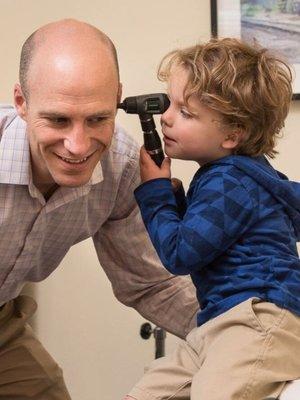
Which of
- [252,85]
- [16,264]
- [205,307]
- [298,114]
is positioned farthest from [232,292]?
[298,114]

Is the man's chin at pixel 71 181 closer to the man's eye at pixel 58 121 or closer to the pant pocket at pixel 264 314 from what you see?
the man's eye at pixel 58 121

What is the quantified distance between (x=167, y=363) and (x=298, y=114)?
1.05m

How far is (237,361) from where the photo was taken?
3.42 feet

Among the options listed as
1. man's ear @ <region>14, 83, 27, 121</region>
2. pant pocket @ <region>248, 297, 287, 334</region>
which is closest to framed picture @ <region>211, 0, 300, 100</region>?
man's ear @ <region>14, 83, 27, 121</region>

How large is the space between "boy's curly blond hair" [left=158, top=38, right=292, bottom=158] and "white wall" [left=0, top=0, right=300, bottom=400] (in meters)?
0.73

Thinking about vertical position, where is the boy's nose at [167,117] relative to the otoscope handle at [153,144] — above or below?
above

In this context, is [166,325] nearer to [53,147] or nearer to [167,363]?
[167,363]

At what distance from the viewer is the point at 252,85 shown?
1170 millimetres

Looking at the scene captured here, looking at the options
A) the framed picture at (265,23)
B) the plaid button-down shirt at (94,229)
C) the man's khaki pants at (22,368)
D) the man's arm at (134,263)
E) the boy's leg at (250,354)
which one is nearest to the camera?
the boy's leg at (250,354)

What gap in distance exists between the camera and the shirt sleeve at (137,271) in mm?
1473

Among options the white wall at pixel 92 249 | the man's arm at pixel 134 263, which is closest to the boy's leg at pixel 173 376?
the man's arm at pixel 134 263

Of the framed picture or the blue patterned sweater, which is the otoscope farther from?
the framed picture

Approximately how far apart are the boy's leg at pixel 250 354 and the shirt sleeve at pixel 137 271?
1.20ft

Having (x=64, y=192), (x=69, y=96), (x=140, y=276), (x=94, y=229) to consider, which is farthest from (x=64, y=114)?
(x=140, y=276)
